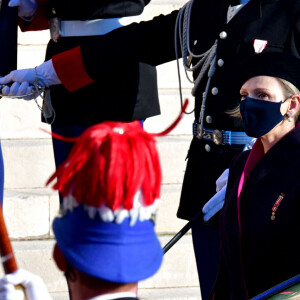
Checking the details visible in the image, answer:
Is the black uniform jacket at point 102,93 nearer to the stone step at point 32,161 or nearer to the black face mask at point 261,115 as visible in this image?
the black face mask at point 261,115

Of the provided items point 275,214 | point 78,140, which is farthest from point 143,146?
point 275,214

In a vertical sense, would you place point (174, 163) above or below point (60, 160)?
below

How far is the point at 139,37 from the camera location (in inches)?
157

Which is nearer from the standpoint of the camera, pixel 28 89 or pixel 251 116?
pixel 251 116

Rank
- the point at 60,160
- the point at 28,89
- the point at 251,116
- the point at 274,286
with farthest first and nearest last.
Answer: the point at 60,160 → the point at 28,89 → the point at 251,116 → the point at 274,286

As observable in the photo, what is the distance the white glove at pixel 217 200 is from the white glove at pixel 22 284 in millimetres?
1501

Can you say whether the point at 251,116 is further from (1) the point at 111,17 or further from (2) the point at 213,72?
(1) the point at 111,17

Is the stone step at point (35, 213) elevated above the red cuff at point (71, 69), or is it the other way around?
the red cuff at point (71, 69)

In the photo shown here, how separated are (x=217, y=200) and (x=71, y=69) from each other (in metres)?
0.92

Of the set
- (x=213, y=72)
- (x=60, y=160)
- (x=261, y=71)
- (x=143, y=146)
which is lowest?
(x=60, y=160)

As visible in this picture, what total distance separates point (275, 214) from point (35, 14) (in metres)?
1.72

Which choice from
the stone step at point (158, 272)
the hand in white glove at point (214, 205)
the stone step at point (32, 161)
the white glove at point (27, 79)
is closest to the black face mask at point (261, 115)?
the hand in white glove at point (214, 205)

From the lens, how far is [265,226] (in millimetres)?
3215

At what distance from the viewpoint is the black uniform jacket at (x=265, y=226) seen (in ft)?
10.4
